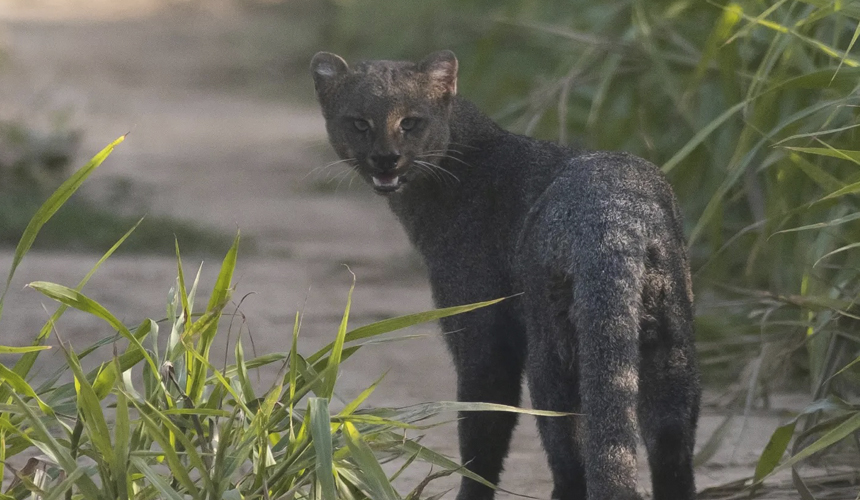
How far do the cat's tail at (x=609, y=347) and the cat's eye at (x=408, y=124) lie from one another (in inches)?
35.0

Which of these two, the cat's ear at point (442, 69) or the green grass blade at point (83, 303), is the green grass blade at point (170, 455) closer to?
the green grass blade at point (83, 303)

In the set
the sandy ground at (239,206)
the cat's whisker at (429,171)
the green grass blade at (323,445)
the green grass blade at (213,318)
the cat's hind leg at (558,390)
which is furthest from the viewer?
the sandy ground at (239,206)

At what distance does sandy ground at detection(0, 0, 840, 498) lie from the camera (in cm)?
450

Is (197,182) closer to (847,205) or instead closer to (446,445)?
(446,445)

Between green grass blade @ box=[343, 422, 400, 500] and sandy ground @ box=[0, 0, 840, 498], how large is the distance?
87 centimetres

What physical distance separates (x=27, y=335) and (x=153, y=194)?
336 centimetres

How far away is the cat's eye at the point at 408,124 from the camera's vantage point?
Result: 3.32 metres

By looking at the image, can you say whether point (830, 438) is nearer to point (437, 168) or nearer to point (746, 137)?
point (746, 137)

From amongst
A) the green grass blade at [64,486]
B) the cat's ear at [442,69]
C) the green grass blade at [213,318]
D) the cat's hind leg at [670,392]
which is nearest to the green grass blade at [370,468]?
the green grass blade at [213,318]

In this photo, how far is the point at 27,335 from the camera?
15.2ft

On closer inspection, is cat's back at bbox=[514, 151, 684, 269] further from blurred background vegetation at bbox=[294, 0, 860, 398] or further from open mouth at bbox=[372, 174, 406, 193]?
open mouth at bbox=[372, 174, 406, 193]

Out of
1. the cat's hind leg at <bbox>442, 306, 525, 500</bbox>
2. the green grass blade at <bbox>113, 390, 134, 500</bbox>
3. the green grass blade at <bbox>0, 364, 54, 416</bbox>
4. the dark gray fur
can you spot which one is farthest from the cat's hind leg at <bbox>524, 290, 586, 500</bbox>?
the green grass blade at <bbox>0, 364, 54, 416</bbox>

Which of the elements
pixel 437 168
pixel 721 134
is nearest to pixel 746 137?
pixel 437 168

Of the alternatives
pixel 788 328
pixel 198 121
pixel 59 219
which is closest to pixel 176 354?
pixel 788 328
